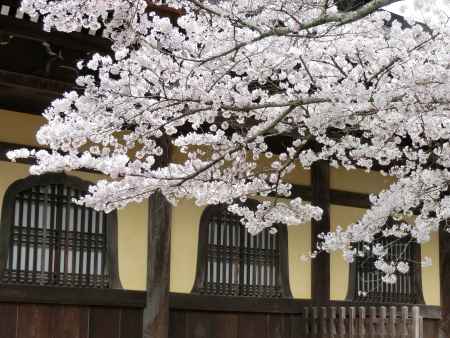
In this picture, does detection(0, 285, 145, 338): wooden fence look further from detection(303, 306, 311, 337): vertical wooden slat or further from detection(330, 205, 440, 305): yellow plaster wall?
detection(330, 205, 440, 305): yellow plaster wall

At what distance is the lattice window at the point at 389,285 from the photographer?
40.1 ft

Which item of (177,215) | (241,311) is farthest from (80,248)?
(241,311)

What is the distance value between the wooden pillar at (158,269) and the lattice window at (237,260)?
0.90 m

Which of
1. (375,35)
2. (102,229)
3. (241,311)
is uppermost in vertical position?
(375,35)

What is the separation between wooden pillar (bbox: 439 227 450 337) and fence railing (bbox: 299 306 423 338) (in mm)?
1717

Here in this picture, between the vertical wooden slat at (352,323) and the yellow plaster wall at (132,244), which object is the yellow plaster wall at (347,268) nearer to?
the vertical wooden slat at (352,323)

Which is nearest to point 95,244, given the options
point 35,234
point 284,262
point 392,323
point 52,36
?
point 35,234

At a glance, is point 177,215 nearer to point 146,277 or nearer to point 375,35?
point 146,277

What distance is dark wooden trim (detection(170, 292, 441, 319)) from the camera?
10.3 m

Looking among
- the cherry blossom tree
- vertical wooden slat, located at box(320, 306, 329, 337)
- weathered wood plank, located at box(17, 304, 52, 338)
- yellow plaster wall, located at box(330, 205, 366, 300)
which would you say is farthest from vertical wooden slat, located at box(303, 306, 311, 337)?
the cherry blossom tree

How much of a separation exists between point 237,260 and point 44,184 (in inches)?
108

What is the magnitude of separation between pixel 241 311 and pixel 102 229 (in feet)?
7.06

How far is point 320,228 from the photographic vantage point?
11.8 m

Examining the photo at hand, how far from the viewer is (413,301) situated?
12859 mm
